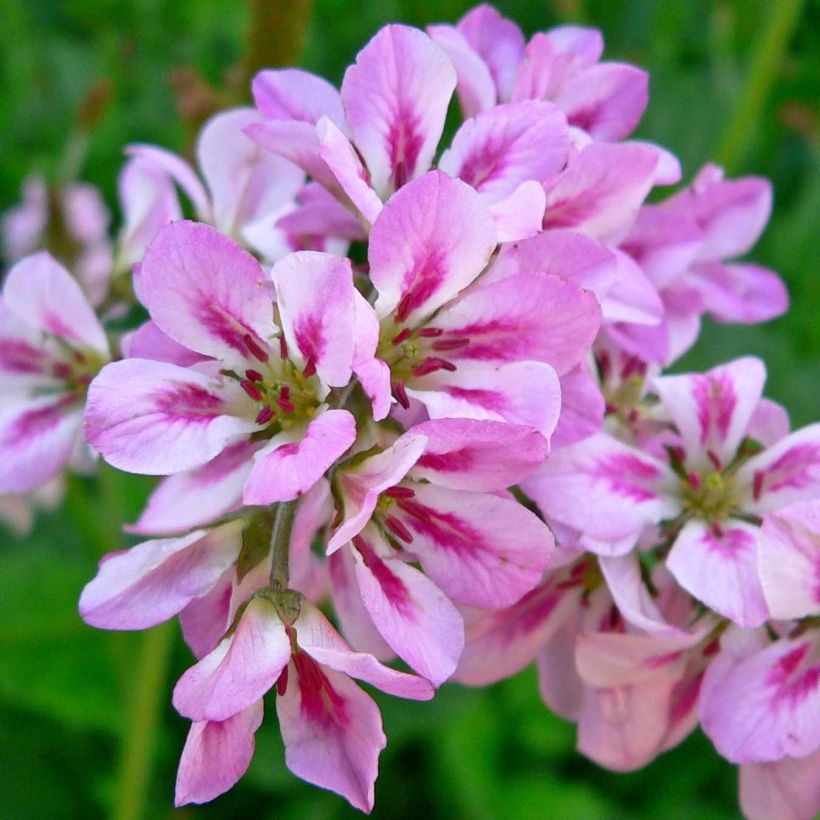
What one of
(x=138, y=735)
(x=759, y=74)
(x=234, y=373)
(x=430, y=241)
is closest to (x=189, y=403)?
(x=234, y=373)

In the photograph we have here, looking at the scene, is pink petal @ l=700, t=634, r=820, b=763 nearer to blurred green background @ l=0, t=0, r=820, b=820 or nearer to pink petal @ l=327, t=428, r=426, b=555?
pink petal @ l=327, t=428, r=426, b=555

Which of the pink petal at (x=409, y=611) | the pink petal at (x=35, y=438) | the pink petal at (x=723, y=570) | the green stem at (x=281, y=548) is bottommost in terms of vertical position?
the pink petal at (x=35, y=438)

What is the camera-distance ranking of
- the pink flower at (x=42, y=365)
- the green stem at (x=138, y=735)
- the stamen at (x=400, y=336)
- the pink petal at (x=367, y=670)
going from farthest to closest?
1. the green stem at (x=138, y=735)
2. the pink flower at (x=42, y=365)
3. the stamen at (x=400, y=336)
4. the pink petal at (x=367, y=670)

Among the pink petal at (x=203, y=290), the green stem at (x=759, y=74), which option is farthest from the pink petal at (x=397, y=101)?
the green stem at (x=759, y=74)

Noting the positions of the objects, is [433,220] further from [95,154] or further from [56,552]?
[95,154]

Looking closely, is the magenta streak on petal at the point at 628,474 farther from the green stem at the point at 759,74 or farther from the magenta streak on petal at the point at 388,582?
the green stem at the point at 759,74
